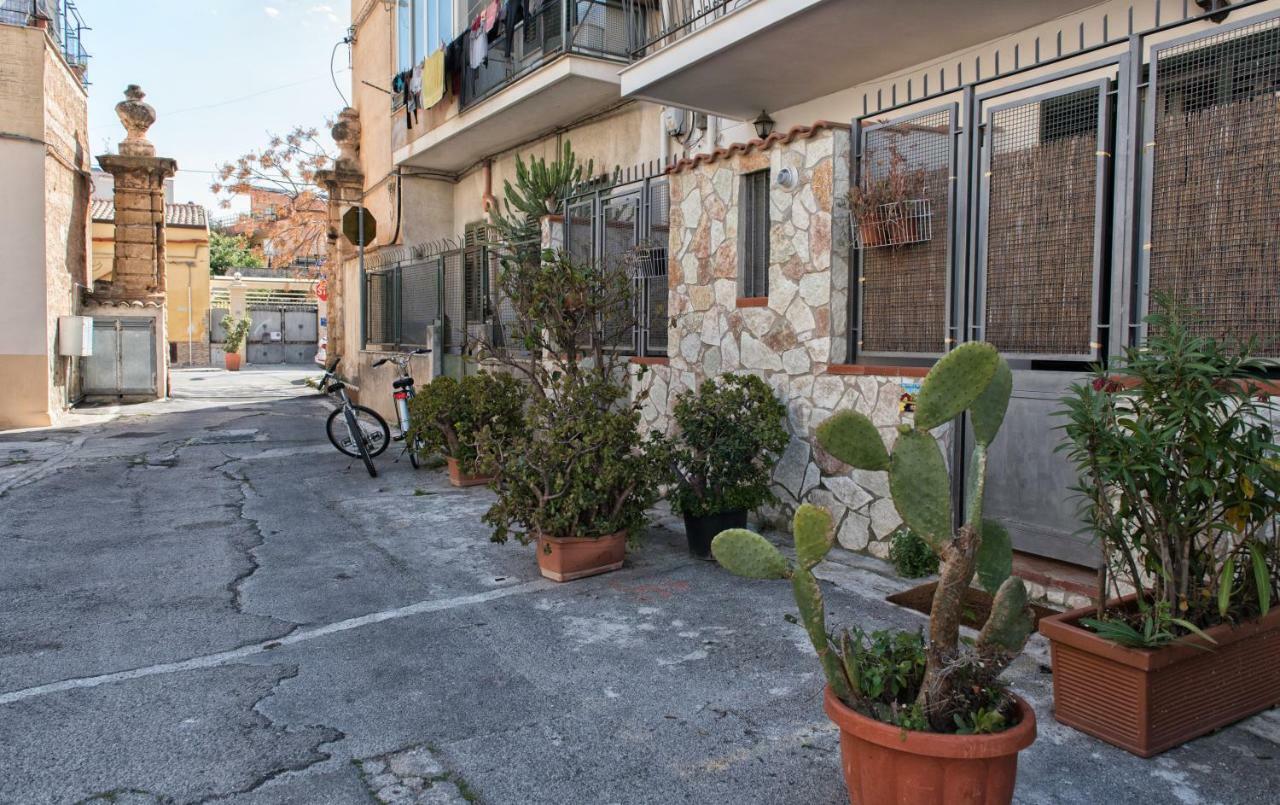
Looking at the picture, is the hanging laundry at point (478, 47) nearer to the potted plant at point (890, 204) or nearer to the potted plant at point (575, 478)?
the potted plant at point (575, 478)

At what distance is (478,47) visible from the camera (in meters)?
13.3

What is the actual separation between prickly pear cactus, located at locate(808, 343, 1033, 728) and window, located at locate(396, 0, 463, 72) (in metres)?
14.0

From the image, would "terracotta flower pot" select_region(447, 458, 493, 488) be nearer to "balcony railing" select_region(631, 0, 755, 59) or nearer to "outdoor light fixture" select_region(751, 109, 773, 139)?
"outdoor light fixture" select_region(751, 109, 773, 139)

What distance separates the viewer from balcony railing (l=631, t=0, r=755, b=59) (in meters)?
9.05

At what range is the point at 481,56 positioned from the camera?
1328 cm

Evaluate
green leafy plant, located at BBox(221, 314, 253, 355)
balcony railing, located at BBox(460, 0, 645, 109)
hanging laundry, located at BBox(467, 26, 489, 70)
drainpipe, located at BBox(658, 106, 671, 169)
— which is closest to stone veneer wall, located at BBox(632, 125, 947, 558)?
A: drainpipe, located at BBox(658, 106, 671, 169)

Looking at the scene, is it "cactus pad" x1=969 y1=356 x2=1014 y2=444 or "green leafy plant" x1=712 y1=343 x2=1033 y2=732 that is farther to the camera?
"cactus pad" x1=969 y1=356 x2=1014 y2=444

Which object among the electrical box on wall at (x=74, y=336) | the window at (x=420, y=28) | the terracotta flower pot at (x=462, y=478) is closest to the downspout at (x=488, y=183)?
the window at (x=420, y=28)

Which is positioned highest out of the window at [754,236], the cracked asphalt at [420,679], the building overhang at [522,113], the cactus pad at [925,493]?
the building overhang at [522,113]

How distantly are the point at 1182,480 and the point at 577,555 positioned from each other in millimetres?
3546

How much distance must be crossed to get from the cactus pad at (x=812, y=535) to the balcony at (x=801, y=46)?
559 centimetres

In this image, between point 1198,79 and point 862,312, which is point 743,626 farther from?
point 1198,79

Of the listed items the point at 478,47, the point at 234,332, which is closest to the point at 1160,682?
the point at 478,47

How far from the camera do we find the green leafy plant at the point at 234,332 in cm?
3353
